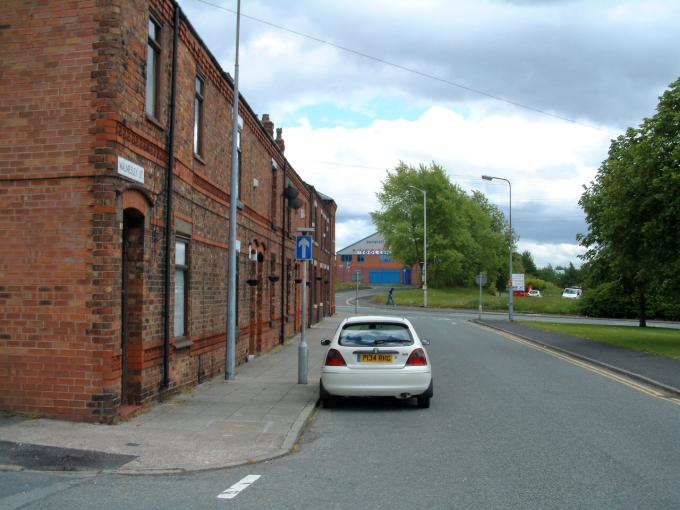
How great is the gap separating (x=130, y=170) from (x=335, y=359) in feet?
13.5

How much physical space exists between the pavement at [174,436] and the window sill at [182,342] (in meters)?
0.81

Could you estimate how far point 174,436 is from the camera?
8094 millimetres

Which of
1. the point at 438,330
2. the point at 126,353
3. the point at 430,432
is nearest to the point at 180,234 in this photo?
the point at 126,353

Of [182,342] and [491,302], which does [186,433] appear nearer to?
[182,342]

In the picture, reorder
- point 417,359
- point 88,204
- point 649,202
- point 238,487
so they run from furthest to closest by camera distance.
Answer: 1. point 649,202
2. point 417,359
3. point 88,204
4. point 238,487

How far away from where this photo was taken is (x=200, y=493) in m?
5.84

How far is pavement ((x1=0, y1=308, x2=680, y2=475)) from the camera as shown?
6789 mm

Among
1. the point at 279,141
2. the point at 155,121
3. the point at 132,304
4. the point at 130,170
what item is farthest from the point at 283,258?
the point at 130,170

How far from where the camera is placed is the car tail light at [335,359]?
10.4 metres

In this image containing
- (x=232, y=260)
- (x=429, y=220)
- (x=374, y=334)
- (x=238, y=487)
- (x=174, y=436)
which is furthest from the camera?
(x=429, y=220)

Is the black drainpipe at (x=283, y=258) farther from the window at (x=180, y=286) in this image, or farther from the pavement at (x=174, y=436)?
the pavement at (x=174, y=436)

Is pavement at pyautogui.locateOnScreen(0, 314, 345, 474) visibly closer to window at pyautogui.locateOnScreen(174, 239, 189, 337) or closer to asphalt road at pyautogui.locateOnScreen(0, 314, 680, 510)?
asphalt road at pyautogui.locateOnScreen(0, 314, 680, 510)

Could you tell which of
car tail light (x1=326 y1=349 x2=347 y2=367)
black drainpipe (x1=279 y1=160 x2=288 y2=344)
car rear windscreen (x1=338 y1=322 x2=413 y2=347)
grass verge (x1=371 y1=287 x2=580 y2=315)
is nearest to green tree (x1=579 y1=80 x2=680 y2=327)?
black drainpipe (x1=279 y1=160 x2=288 y2=344)

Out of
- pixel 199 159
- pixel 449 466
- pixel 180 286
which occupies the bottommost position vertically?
pixel 449 466
